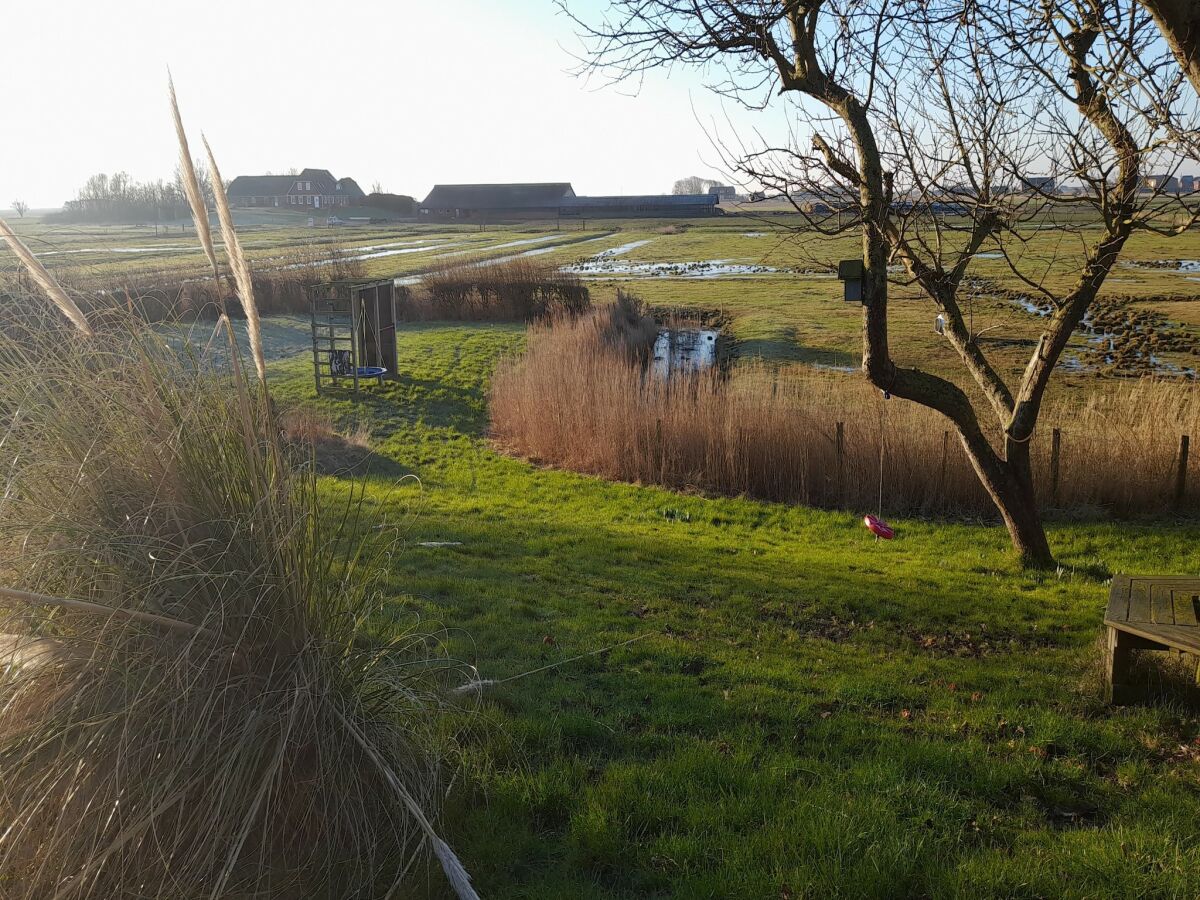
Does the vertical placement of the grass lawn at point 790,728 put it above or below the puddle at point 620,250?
below

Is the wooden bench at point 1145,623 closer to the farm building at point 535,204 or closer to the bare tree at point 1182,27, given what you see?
the bare tree at point 1182,27

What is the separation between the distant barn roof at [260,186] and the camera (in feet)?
324

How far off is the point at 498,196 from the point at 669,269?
63.2 m

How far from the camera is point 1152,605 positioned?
5082 millimetres

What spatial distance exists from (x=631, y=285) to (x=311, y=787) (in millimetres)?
33206

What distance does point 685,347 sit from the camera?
961 inches

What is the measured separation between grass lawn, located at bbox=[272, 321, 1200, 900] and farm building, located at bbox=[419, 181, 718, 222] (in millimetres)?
89700

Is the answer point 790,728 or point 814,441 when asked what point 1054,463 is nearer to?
point 814,441

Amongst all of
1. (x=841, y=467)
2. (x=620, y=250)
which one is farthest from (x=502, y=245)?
(x=841, y=467)

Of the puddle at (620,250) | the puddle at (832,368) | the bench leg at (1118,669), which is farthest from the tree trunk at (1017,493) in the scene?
the puddle at (620,250)

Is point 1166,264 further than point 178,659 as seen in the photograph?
Yes

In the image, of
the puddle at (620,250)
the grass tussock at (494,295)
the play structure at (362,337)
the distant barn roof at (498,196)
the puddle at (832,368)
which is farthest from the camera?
the distant barn roof at (498,196)

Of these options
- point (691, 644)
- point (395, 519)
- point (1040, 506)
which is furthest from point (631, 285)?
point (691, 644)

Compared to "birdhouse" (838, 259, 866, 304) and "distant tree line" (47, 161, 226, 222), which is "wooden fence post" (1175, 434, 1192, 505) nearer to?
"birdhouse" (838, 259, 866, 304)
